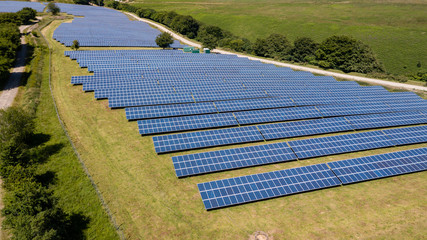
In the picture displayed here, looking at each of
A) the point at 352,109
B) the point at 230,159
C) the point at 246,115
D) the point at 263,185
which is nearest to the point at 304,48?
the point at 352,109

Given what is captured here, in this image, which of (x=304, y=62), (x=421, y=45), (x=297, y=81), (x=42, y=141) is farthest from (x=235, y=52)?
(x=421, y=45)

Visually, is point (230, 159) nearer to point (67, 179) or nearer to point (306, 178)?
point (306, 178)

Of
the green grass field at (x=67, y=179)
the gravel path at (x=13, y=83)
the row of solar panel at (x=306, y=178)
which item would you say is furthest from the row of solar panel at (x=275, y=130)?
the gravel path at (x=13, y=83)

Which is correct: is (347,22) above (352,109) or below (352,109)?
above

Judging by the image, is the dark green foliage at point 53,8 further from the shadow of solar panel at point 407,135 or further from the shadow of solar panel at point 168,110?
the shadow of solar panel at point 407,135

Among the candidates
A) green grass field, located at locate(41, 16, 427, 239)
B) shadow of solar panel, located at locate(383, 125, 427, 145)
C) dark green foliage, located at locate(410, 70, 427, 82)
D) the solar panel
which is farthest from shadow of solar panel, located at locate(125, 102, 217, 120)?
dark green foliage, located at locate(410, 70, 427, 82)

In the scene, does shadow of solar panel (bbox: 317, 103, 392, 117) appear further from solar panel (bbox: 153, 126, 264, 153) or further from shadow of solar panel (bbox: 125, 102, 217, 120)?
shadow of solar panel (bbox: 125, 102, 217, 120)
